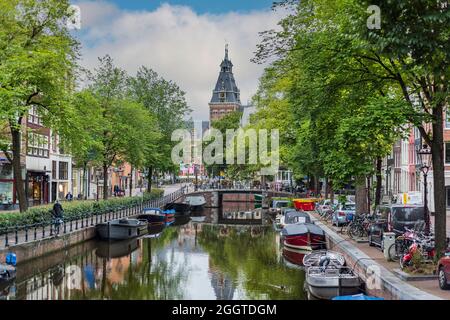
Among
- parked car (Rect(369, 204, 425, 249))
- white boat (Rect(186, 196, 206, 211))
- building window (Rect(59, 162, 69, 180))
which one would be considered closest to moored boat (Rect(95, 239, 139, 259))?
parked car (Rect(369, 204, 425, 249))

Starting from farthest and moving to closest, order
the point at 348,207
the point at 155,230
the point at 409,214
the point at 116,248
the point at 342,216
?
the point at 155,230
the point at 348,207
the point at 342,216
the point at 116,248
the point at 409,214

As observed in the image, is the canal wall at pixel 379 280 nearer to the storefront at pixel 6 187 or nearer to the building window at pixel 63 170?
the storefront at pixel 6 187

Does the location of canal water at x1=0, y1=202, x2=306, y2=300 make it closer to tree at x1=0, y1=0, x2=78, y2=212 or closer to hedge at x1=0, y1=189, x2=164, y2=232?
hedge at x1=0, y1=189, x2=164, y2=232

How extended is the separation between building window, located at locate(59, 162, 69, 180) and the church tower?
127050mm

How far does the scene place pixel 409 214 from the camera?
89.8 feet

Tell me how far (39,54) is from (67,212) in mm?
11507

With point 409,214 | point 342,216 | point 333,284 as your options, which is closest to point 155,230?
point 342,216

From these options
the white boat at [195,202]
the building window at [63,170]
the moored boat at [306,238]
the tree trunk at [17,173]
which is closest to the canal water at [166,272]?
the moored boat at [306,238]

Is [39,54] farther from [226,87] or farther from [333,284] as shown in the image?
[226,87]

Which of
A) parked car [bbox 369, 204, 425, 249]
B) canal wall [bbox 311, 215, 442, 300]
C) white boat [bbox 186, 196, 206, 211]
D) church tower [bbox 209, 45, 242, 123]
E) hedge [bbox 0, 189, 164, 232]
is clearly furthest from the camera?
church tower [bbox 209, 45, 242, 123]

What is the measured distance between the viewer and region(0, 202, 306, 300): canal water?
73.1 feet

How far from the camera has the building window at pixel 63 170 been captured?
65.2 m
